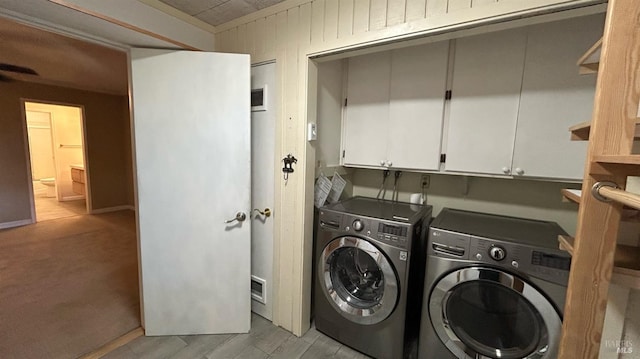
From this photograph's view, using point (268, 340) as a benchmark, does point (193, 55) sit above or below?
above

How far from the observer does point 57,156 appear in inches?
238

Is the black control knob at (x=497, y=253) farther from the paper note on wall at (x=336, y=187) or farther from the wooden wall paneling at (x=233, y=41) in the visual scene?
the wooden wall paneling at (x=233, y=41)

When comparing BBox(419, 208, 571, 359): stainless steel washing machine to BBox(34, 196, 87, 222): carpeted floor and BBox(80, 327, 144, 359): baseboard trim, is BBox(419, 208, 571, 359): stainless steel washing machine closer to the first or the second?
BBox(80, 327, 144, 359): baseboard trim

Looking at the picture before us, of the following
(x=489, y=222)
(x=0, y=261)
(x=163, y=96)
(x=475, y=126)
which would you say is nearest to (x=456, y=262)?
(x=489, y=222)

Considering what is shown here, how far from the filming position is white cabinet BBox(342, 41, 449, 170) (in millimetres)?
1732

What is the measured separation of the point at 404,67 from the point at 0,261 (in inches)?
177

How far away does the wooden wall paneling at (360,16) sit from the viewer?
4.61 feet

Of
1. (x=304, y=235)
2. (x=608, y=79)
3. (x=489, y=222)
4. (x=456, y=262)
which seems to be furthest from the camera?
(x=304, y=235)

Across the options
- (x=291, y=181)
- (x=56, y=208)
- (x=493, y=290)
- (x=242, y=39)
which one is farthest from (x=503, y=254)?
(x=56, y=208)

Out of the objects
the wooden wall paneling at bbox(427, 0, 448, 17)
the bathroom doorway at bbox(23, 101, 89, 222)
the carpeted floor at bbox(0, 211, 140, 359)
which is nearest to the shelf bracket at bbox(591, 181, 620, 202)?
the wooden wall paneling at bbox(427, 0, 448, 17)

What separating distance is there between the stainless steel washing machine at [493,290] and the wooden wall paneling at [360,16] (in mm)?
1157

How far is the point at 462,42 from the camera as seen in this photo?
162 cm

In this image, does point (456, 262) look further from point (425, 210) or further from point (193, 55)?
point (193, 55)

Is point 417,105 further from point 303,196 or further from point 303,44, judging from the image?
point 303,196
